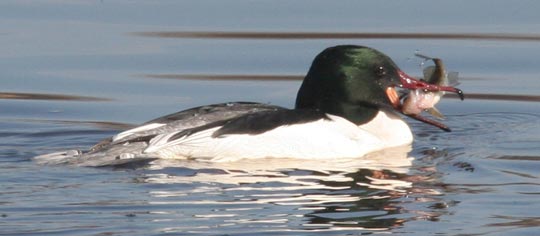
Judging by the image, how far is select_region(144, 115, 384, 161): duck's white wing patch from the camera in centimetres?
1125

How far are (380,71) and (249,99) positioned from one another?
6.92ft

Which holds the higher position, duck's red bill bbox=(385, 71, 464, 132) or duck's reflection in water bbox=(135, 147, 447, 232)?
duck's red bill bbox=(385, 71, 464, 132)

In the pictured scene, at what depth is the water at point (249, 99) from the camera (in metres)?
9.57

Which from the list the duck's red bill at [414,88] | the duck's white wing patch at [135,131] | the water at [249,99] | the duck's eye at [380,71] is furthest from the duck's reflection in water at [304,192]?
the duck's eye at [380,71]

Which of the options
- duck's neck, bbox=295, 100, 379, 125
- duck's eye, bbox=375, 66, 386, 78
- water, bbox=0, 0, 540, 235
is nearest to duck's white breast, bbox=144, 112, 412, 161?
water, bbox=0, 0, 540, 235

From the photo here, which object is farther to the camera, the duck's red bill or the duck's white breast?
the duck's red bill

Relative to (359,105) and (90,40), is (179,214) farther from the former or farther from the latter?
(90,40)

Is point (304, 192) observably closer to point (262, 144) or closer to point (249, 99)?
point (262, 144)

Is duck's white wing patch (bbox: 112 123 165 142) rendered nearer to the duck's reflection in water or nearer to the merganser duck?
the merganser duck

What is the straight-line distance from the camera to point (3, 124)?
12930mm

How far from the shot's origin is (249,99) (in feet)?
45.8

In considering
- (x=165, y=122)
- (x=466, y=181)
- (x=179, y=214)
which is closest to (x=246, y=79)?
(x=165, y=122)

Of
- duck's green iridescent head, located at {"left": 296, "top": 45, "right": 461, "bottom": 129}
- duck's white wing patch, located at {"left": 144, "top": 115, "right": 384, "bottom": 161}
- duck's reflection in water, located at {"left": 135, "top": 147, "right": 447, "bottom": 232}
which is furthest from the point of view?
duck's green iridescent head, located at {"left": 296, "top": 45, "right": 461, "bottom": 129}

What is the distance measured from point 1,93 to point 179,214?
477 cm
